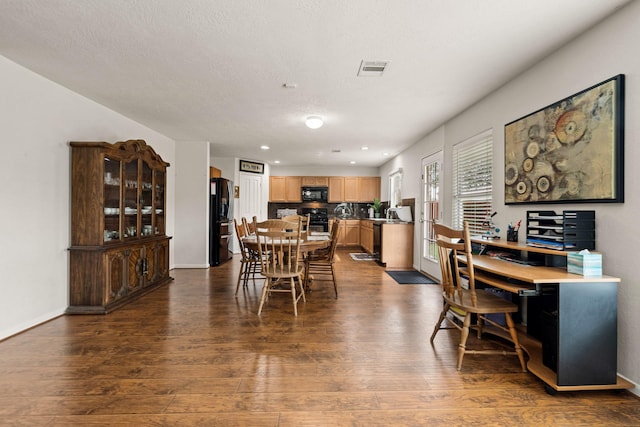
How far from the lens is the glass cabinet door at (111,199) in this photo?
11.4ft

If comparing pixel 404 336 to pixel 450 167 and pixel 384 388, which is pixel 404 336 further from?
pixel 450 167

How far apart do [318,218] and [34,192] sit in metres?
6.71

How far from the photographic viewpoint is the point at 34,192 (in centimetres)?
296

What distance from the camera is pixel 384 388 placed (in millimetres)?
1932

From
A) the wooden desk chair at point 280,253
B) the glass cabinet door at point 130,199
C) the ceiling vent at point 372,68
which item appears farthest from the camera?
the glass cabinet door at point 130,199

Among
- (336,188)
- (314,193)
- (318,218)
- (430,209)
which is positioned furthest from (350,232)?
(430,209)

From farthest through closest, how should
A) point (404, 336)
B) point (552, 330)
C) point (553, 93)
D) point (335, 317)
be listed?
point (335, 317)
point (404, 336)
point (553, 93)
point (552, 330)

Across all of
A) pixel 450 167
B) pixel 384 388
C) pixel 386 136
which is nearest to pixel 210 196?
pixel 386 136

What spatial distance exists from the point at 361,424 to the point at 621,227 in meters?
2.00

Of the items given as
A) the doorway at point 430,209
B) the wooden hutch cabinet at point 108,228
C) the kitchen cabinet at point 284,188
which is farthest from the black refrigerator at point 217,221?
the doorway at point 430,209

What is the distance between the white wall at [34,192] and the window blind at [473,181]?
4.67 m

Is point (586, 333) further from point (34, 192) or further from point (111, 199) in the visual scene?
point (34, 192)

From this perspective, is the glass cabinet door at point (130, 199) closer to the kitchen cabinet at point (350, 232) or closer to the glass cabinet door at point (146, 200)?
the glass cabinet door at point (146, 200)

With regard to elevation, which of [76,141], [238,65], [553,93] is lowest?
[76,141]
